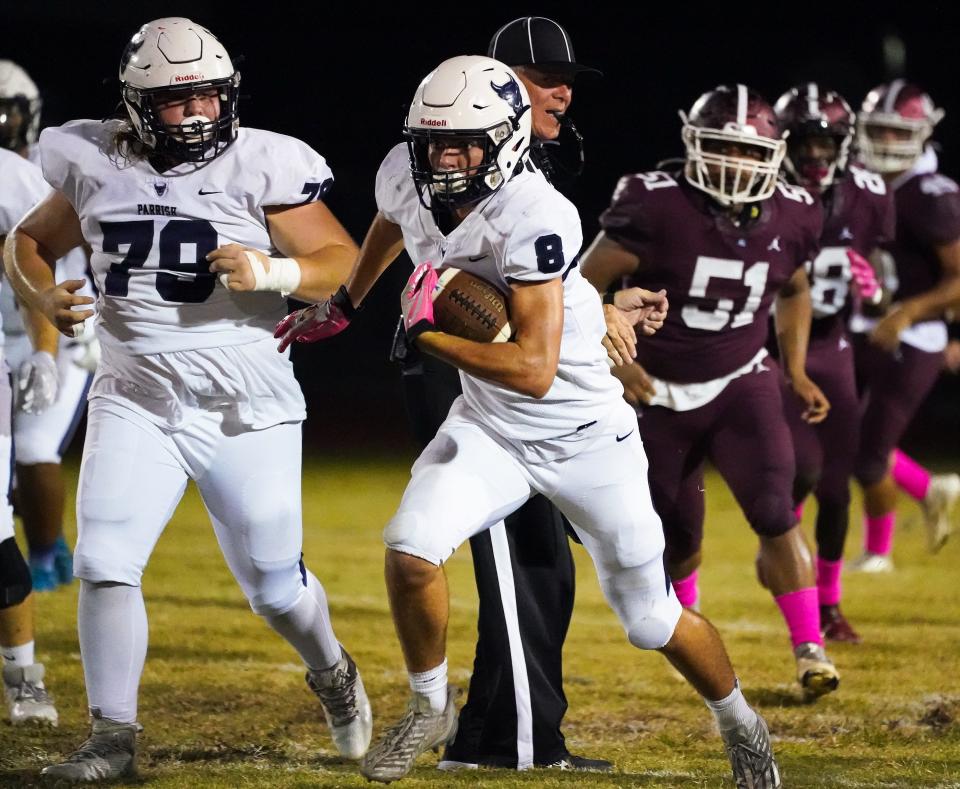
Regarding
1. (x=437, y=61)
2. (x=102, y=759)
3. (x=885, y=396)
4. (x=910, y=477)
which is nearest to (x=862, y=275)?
(x=885, y=396)

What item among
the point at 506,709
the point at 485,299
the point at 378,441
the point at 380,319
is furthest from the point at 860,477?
the point at 380,319

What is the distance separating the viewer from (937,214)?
6.12 metres

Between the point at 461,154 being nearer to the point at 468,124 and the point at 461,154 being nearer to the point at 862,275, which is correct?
the point at 468,124

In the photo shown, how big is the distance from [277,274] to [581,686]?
1.90m

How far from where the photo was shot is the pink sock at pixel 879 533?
674cm

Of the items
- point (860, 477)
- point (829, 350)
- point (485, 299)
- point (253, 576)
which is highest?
point (485, 299)

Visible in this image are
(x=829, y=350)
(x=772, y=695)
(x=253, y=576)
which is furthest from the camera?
(x=829, y=350)

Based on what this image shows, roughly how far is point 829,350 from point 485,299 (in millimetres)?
2739

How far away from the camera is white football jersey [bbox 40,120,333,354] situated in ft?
11.3

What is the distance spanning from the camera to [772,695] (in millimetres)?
4527

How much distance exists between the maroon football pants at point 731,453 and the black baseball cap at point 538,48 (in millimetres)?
1124

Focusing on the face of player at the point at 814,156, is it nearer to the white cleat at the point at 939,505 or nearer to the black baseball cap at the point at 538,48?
the black baseball cap at the point at 538,48

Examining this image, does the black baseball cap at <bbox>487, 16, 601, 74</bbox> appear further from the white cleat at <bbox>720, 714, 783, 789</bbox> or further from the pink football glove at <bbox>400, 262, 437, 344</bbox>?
the white cleat at <bbox>720, 714, 783, 789</bbox>

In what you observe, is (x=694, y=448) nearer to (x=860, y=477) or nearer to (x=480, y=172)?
(x=480, y=172)
